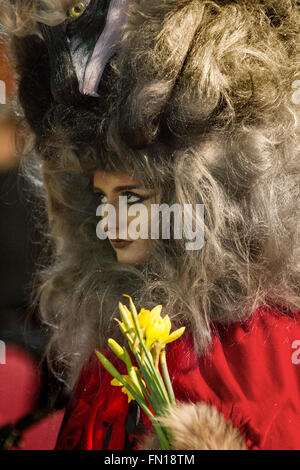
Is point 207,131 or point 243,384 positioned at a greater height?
point 207,131

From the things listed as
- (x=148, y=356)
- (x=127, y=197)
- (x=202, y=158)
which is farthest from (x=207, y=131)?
(x=148, y=356)

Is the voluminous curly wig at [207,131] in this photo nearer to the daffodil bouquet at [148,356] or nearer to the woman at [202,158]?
the woman at [202,158]

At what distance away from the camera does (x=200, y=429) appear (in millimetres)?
779

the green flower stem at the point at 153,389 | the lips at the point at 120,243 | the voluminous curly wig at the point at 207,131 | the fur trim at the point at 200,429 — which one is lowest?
the fur trim at the point at 200,429

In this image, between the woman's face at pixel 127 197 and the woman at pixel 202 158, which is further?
the woman's face at pixel 127 197

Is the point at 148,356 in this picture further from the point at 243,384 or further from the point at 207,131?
the point at 207,131

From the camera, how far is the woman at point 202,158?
0.95 metres

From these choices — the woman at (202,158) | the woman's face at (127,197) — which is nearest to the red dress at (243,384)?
the woman at (202,158)

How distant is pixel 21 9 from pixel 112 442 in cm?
91

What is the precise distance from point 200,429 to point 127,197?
1.57ft

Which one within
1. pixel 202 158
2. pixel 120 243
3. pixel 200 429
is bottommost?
pixel 200 429

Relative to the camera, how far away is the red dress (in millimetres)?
856

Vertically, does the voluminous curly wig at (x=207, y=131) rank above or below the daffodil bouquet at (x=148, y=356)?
above

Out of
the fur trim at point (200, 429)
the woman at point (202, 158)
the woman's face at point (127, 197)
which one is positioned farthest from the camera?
the woman's face at point (127, 197)
